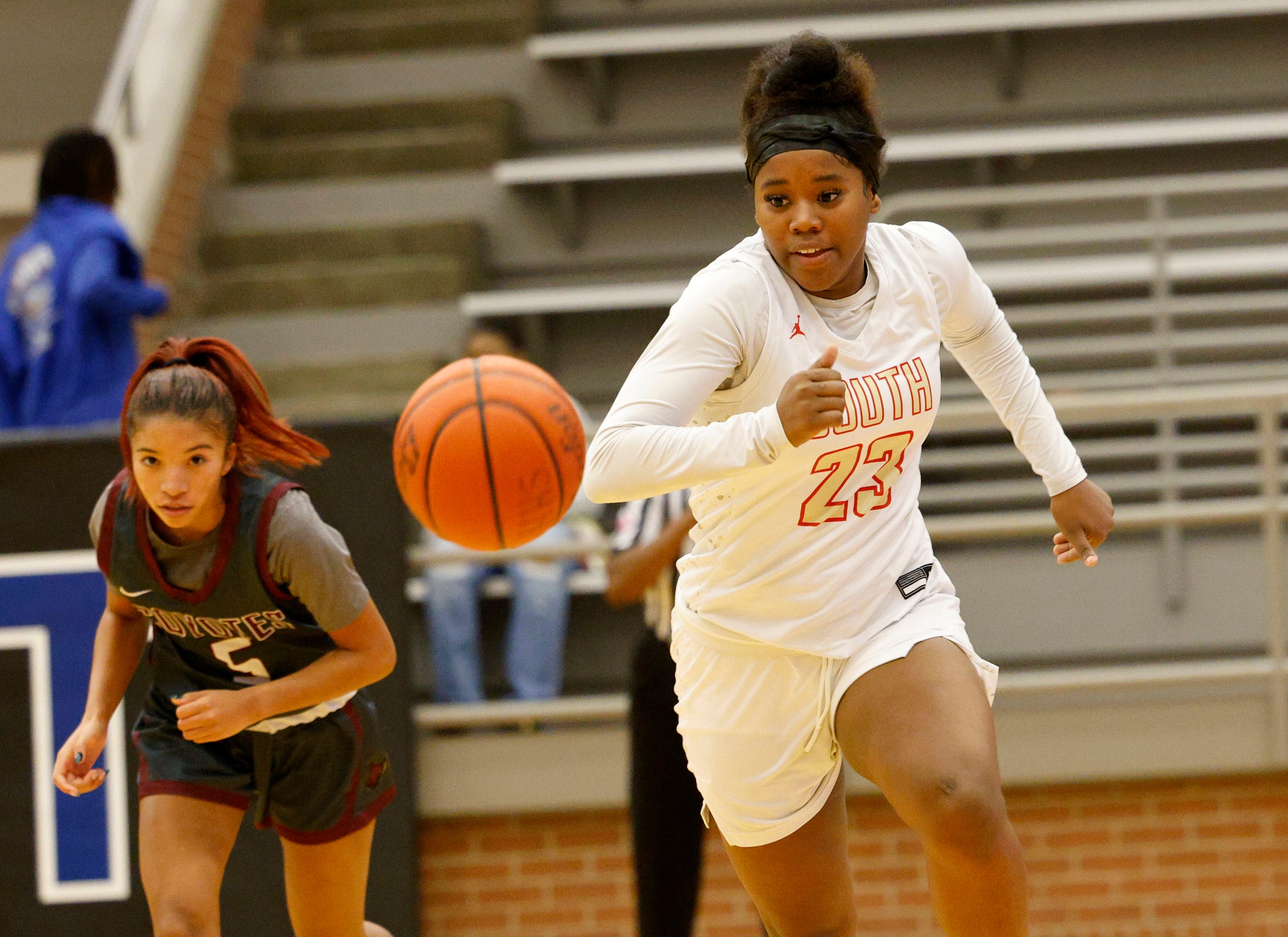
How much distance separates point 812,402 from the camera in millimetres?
2568

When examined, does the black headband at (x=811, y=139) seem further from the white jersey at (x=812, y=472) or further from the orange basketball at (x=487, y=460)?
the orange basketball at (x=487, y=460)

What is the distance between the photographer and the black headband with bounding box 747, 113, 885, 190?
2.83 meters

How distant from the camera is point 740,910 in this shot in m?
5.38

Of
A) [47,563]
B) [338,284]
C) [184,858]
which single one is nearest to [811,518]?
[184,858]

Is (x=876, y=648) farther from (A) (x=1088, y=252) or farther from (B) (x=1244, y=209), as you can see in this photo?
(B) (x=1244, y=209)

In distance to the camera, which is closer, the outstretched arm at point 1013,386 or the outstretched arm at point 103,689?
the outstretched arm at point 1013,386

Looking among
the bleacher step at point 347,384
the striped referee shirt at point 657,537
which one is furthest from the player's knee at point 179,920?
the bleacher step at point 347,384

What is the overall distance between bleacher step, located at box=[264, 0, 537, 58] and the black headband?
7139 mm

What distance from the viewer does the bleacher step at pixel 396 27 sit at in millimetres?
9711

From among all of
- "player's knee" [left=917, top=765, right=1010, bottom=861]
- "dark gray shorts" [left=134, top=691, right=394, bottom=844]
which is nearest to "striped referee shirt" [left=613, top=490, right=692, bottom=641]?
"dark gray shorts" [left=134, top=691, right=394, bottom=844]

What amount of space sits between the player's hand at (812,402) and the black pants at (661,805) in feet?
6.28

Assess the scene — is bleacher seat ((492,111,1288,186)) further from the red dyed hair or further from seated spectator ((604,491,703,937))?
the red dyed hair

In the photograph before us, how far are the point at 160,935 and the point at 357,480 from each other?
217 centimetres

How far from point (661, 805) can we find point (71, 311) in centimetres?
312
